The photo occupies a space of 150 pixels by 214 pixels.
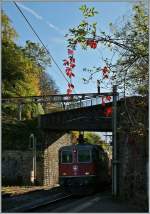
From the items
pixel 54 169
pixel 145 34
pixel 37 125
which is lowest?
pixel 54 169

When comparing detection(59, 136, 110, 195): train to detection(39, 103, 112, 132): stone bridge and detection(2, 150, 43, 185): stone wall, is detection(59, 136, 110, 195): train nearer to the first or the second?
detection(39, 103, 112, 132): stone bridge

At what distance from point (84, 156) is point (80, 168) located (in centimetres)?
73

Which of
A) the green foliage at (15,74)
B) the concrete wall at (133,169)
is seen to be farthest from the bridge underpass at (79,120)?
the concrete wall at (133,169)

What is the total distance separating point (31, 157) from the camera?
3584 cm

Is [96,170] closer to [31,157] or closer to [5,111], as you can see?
[31,157]

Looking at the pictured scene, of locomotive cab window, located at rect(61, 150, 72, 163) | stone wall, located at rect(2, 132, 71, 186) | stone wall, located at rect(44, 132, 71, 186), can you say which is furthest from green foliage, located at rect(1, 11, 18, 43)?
locomotive cab window, located at rect(61, 150, 72, 163)

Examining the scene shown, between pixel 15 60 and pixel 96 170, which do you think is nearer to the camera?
pixel 96 170

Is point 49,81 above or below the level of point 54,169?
above

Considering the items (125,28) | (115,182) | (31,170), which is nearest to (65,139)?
(31,170)

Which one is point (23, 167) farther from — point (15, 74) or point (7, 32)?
point (7, 32)

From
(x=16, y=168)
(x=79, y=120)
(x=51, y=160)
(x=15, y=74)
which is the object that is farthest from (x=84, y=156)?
(x=15, y=74)

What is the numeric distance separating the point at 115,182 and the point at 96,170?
4.08 meters

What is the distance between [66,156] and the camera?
2984cm

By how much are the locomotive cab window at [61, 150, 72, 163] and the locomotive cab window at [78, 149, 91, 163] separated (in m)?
0.58
